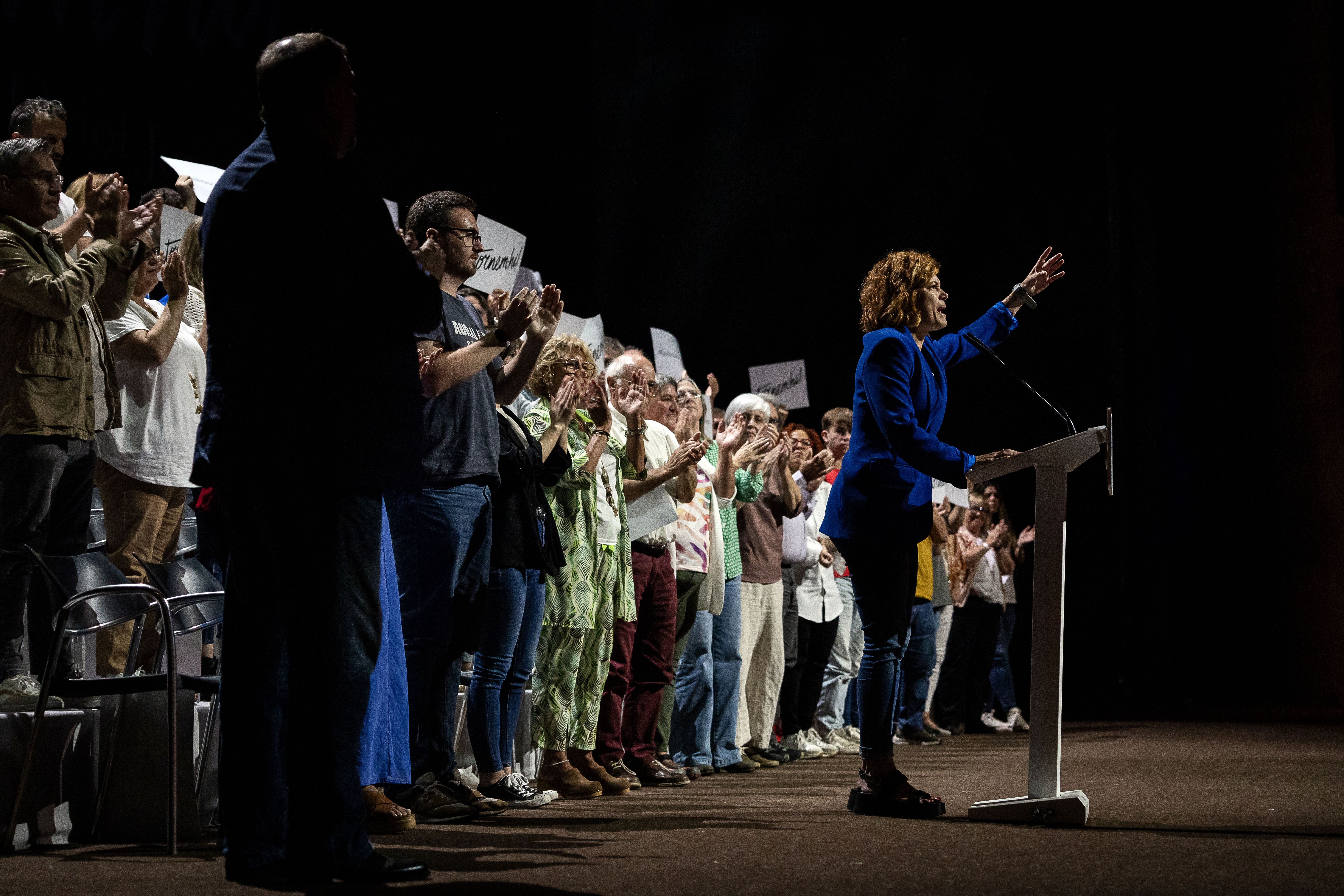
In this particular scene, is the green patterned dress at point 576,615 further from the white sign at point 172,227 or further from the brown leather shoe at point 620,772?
the white sign at point 172,227

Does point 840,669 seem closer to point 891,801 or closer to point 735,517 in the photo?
point 735,517

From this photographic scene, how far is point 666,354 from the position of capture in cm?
705

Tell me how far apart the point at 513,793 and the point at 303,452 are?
1823 millimetres

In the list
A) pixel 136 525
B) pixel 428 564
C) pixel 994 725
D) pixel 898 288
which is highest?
pixel 898 288

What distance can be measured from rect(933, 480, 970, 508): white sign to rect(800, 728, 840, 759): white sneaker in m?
1.65

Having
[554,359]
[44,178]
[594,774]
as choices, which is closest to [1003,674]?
[594,774]

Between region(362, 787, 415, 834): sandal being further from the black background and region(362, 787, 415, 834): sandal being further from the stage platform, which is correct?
the black background

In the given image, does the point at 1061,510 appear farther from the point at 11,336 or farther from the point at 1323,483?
the point at 1323,483

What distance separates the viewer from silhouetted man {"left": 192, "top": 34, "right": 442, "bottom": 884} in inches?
86.7

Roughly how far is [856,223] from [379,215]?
731 cm

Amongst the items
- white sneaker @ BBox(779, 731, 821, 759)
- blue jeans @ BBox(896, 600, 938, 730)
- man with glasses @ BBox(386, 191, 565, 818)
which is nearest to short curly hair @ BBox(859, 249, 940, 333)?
man with glasses @ BBox(386, 191, 565, 818)

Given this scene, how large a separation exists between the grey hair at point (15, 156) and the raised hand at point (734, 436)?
8.59 feet

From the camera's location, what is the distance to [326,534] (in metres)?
2.21

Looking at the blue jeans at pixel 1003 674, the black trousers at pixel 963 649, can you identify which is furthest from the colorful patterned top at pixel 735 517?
the blue jeans at pixel 1003 674
